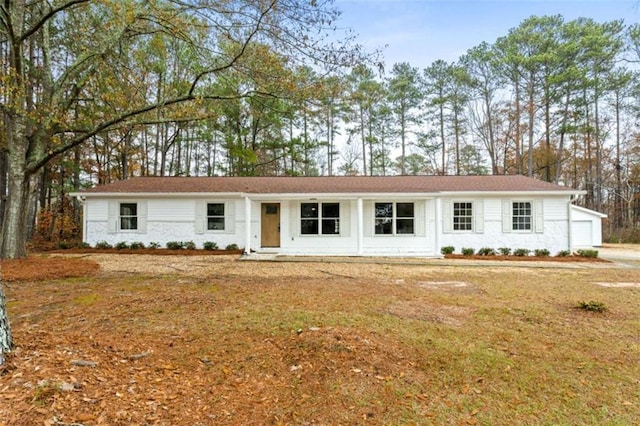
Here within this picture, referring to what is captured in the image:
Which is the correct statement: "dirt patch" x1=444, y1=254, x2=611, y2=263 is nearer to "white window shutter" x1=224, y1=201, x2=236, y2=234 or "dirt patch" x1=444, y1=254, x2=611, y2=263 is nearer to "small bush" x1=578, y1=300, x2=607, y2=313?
"small bush" x1=578, y1=300, x2=607, y2=313

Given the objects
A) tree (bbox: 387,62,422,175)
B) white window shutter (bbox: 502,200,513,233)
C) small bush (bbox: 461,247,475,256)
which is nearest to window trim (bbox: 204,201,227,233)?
small bush (bbox: 461,247,475,256)

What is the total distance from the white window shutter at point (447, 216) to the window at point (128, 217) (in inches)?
523

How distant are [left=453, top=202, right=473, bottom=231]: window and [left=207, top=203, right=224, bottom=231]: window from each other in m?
9.98

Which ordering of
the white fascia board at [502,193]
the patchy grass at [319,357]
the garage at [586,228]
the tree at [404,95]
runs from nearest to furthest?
1. the patchy grass at [319,357]
2. the white fascia board at [502,193]
3. the garage at [586,228]
4. the tree at [404,95]

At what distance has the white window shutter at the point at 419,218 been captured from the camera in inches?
517

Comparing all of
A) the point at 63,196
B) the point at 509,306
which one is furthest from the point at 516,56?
the point at 63,196

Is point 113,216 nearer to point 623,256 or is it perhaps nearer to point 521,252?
point 521,252

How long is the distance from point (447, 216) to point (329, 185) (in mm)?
5276

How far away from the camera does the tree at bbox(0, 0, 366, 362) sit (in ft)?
23.0

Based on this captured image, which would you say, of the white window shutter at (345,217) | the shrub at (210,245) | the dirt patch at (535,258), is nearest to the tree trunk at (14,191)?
the shrub at (210,245)

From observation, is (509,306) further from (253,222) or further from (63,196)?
(63,196)

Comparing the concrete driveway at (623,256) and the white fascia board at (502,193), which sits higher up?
the white fascia board at (502,193)

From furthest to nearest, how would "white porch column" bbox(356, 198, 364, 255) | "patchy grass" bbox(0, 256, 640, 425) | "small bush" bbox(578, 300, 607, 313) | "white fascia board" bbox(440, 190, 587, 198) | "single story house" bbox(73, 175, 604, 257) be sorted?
"single story house" bbox(73, 175, 604, 257) → "white fascia board" bbox(440, 190, 587, 198) → "white porch column" bbox(356, 198, 364, 255) → "small bush" bbox(578, 300, 607, 313) → "patchy grass" bbox(0, 256, 640, 425)

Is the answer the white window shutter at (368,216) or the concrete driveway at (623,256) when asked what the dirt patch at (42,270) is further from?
the concrete driveway at (623,256)
